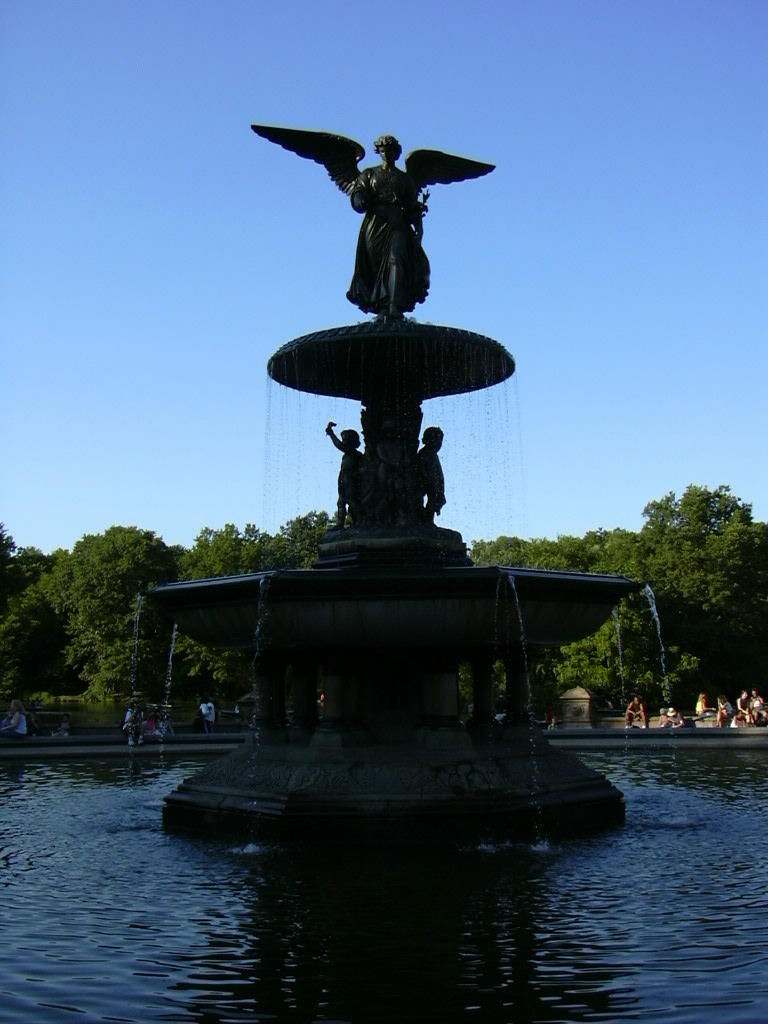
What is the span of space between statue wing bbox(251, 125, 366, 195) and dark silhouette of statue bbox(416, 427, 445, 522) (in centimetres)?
316

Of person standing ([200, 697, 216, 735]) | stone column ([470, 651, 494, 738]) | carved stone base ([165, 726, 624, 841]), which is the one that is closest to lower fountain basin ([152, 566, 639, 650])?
carved stone base ([165, 726, 624, 841])

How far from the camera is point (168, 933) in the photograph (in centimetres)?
644

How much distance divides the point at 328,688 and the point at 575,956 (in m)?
5.82

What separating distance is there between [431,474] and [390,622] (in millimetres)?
2945

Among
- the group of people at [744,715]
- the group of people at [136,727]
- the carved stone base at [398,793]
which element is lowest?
the carved stone base at [398,793]

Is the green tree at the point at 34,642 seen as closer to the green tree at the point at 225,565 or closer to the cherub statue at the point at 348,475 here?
the green tree at the point at 225,565

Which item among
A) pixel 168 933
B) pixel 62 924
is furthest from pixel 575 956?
pixel 62 924

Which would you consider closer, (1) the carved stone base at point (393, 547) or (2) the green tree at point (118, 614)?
(1) the carved stone base at point (393, 547)

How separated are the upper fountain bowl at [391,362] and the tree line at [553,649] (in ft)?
64.7

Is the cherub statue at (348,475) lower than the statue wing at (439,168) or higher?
lower

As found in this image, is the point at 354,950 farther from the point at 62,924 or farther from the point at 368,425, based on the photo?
the point at 368,425

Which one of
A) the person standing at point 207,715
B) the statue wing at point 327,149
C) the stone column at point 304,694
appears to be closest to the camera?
the stone column at point 304,694

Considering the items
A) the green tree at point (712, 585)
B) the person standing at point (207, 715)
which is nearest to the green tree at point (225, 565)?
the green tree at point (712, 585)

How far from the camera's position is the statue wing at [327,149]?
13.4 m
